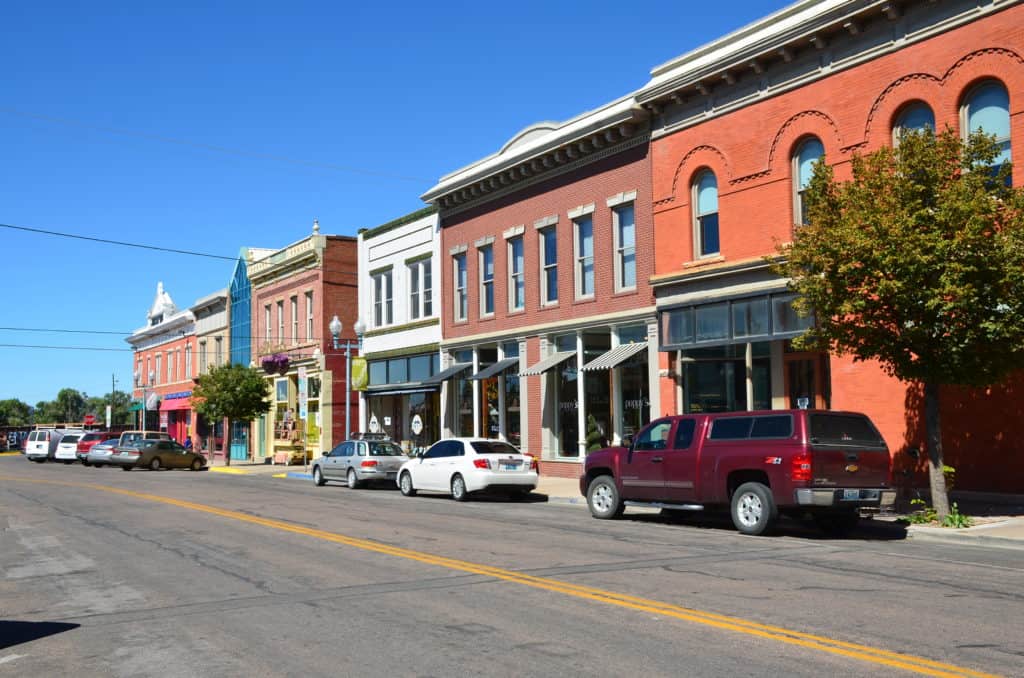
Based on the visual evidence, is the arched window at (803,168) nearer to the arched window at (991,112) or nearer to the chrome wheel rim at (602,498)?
the arched window at (991,112)

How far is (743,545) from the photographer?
550 inches

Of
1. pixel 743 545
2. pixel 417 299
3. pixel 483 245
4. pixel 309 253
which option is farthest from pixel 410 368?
pixel 743 545

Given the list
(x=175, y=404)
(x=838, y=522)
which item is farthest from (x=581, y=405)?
(x=175, y=404)

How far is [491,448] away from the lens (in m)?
23.1

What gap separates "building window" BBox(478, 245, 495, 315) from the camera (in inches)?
1291

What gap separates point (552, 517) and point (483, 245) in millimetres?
15768

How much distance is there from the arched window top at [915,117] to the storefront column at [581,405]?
11.0 meters

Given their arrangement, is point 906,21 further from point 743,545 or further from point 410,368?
point 410,368

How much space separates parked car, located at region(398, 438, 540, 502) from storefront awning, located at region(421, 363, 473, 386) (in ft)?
31.1

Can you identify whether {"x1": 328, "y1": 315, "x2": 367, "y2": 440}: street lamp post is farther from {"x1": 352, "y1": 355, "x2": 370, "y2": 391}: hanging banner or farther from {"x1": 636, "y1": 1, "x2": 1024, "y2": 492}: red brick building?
{"x1": 636, "y1": 1, "x2": 1024, "y2": 492}: red brick building

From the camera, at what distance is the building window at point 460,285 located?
113ft

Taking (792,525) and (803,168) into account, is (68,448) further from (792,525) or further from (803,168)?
(792,525)

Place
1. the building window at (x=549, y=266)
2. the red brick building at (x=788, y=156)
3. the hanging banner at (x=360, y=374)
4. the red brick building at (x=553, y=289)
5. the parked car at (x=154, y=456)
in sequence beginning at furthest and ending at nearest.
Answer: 1. the parked car at (x=154, y=456)
2. the hanging banner at (x=360, y=374)
3. the building window at (x=549, y=266)
4. the red brick building at (x=553, y=289)
5. the red brick building at (x=788, y=156)

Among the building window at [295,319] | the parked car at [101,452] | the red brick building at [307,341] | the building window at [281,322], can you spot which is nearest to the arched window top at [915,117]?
the red brick building at [307,341]
